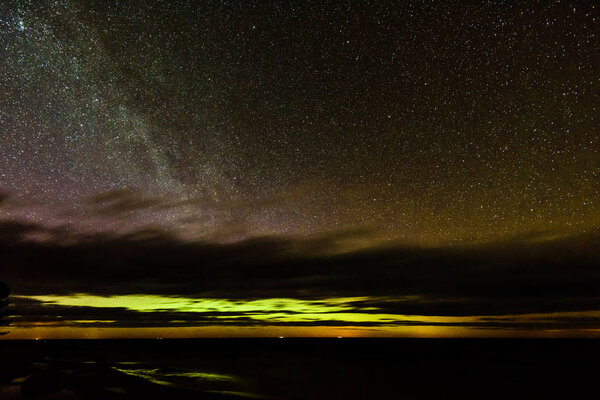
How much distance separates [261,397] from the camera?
24781 millimetres

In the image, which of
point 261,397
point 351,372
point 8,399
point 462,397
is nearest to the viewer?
point 8,399

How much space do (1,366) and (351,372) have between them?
2897 centimetres

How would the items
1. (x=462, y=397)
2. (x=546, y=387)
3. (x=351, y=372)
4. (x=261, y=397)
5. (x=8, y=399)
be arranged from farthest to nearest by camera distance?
(x=351, y=372) < (x=546, y=387) < (x=462, y=397) < (x=261, y=397) < (x=8, y=399)

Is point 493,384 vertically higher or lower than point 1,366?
lower

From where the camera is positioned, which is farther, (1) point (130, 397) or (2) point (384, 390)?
(2) point (384, 390)

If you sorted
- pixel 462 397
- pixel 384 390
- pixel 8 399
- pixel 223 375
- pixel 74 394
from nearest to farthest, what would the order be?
pixel 8 399
pixel 74 394
pixel 462 397
pixel 384 390
pixel 223 375

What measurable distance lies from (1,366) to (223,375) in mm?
→ 15940

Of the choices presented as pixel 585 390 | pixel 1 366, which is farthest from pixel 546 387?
pixel 1 366

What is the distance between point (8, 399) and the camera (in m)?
17.6

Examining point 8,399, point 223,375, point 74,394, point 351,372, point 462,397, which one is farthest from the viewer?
point 351,372

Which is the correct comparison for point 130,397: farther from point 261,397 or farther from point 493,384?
point 493,384

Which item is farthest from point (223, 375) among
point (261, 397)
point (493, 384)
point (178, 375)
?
point (493, 384)

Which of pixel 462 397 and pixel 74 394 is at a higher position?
pixel 74 394

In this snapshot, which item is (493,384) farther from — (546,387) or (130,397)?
(130,397)
